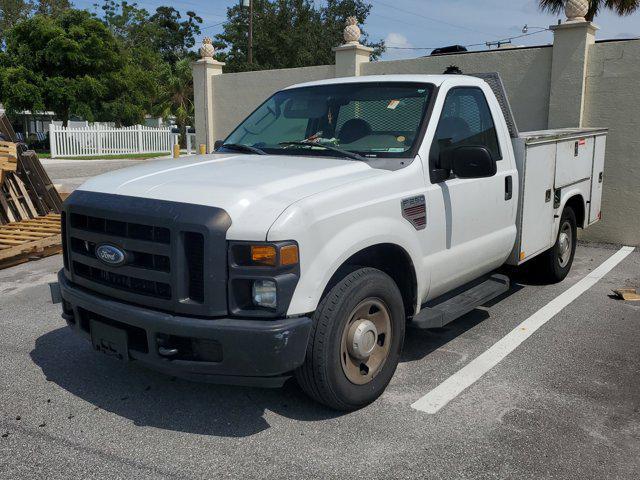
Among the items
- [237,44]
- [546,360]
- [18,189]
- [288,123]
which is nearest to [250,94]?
[18,189]

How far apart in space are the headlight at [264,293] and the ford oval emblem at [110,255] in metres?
0.79

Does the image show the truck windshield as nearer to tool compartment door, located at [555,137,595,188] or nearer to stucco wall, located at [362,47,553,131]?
tool compartment door, located at [555,137,595,188]

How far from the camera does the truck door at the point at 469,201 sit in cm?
424

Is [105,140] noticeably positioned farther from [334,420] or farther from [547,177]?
[334,420]

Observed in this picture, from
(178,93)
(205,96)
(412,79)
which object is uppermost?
(178,93)

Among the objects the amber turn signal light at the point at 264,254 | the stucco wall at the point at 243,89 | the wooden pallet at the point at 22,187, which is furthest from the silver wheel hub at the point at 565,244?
the wooden pallet at the point at 22,187

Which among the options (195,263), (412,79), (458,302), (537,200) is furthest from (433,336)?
(195,263)

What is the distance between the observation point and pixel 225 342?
3.11m

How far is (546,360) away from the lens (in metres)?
4.67

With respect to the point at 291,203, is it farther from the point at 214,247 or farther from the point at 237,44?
the point at 237,44

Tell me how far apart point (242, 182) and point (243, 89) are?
35.1ft

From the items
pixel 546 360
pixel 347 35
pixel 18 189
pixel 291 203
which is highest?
pixel 347 35

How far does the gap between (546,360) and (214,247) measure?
9.33 ft

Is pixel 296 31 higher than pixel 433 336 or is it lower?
higher
